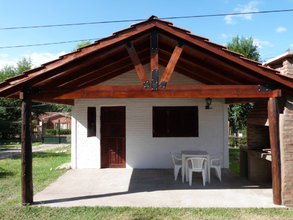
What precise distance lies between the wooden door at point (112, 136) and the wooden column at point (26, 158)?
3.47m

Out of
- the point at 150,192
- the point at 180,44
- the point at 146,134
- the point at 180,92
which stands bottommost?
the point at 150,192

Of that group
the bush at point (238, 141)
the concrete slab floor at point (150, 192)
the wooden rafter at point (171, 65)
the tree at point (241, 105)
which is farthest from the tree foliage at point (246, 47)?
the wooden rafter at point (171, 65)

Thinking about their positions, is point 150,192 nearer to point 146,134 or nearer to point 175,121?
point 146,134

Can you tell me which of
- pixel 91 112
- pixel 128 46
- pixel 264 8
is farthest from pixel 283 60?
pixel 91 112

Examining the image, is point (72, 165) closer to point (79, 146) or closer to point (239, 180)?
point (79, 146)

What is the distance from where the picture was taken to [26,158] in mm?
4504

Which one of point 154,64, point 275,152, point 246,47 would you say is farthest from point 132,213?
point 246,47

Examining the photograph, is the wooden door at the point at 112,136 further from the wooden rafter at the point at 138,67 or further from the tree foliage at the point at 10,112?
the tree foliage at the point at 10,112

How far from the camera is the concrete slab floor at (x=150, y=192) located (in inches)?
178

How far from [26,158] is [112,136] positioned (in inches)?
144

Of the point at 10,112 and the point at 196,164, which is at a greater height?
the point at 10,112

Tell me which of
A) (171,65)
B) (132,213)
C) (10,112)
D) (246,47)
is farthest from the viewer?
(10,112)

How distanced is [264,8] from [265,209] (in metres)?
7.36

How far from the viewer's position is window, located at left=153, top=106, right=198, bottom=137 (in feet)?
25.8
